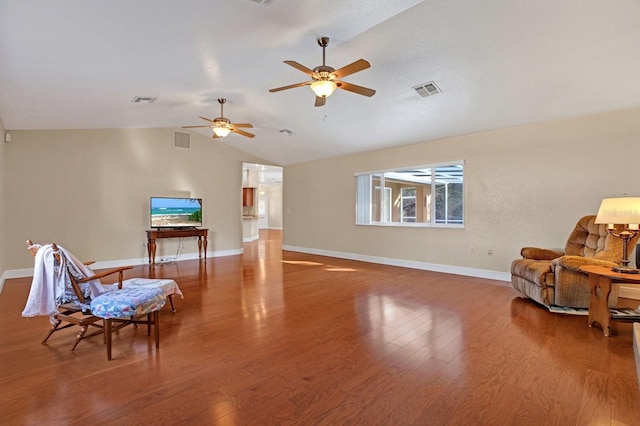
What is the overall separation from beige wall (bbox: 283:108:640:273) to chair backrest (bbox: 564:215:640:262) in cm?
45

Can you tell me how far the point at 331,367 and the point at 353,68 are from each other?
104 inches

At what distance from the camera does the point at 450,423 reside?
5.47 ft

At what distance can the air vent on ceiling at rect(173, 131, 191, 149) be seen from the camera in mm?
7261

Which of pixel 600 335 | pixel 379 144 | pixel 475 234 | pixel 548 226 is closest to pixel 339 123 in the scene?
pixel 379 144

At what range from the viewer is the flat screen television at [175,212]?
6727mm

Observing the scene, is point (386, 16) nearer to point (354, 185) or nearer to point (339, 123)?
point (339, 123)

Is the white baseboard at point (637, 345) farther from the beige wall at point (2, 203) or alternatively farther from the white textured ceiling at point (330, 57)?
the beige wall at point (2, 203)

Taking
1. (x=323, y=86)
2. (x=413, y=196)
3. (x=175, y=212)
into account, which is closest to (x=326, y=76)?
(x=323, y=86)

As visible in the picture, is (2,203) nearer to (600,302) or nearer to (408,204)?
(408,204)

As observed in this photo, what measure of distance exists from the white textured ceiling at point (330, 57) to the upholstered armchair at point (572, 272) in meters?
1.85

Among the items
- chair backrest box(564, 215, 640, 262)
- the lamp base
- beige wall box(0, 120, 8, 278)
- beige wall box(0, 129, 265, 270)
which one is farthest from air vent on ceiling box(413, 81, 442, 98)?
beige wall box(0, 120, 8, 278)

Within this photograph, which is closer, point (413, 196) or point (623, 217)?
point (623, 217)

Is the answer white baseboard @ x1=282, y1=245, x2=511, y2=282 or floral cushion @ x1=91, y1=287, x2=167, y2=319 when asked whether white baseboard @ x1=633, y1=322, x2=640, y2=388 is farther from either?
floral cushion @ x1=91, y1=287, x2=167, y2=319

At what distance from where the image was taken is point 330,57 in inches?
150
